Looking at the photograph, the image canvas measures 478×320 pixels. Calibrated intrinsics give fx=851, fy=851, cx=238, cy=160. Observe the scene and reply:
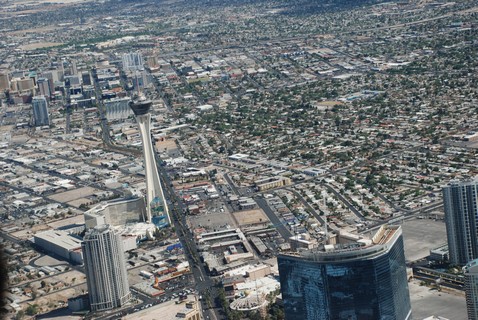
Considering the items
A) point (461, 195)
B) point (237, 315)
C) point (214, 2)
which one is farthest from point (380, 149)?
point (214, 2)

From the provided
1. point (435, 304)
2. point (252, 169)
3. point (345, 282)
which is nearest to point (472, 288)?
→ point (435, 304)

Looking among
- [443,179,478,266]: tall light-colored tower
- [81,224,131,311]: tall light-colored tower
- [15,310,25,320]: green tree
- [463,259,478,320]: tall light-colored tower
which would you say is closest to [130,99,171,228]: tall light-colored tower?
[81,224,131,311]: tall light-colored tower

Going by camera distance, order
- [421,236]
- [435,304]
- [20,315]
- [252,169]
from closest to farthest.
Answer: [435,304] < [20,315] < [421,236] < [252,169]

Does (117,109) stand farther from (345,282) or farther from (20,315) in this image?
(345,282)

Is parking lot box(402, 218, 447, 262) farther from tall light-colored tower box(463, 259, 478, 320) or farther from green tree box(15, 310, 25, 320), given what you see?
green tree box(15, 310, 25, 320)

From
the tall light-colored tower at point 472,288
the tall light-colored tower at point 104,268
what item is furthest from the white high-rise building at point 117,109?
the tall light-colored tower at point 472,288
